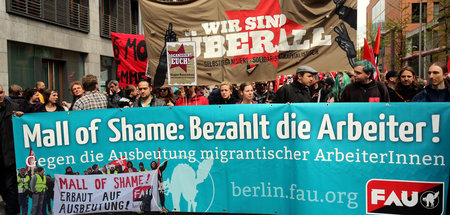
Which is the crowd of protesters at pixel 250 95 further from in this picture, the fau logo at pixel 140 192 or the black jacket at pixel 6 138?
the fau logo at pixel 140 192

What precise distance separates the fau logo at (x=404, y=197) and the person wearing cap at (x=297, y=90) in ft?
5.88

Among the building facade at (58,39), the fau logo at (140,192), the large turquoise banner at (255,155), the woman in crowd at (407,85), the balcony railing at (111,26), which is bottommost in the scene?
the fau logo at (140,192)

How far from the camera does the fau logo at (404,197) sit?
4043 millimetres

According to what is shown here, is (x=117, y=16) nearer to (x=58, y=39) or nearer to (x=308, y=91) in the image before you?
(x=58, y=39)

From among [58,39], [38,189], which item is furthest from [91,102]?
[58,39]

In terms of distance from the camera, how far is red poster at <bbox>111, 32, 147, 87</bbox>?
8523 mm

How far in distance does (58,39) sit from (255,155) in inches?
603

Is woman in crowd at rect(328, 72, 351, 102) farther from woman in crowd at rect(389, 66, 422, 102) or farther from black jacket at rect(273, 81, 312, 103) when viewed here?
black jacket at rect(273, 81, 312, 103)

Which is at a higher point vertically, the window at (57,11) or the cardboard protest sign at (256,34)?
the window at (57,11)

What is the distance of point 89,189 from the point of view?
15.5 feet

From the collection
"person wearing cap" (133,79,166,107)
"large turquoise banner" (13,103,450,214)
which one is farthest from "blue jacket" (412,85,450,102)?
"person wearing cap" (133,79,166,107)

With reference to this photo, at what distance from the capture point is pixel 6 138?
5.19 meters

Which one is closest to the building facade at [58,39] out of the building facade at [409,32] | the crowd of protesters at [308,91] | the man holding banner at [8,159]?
the crowd of protesters at [308,91]

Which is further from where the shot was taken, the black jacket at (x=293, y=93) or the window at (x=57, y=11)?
the window at (x=57, y=11)
